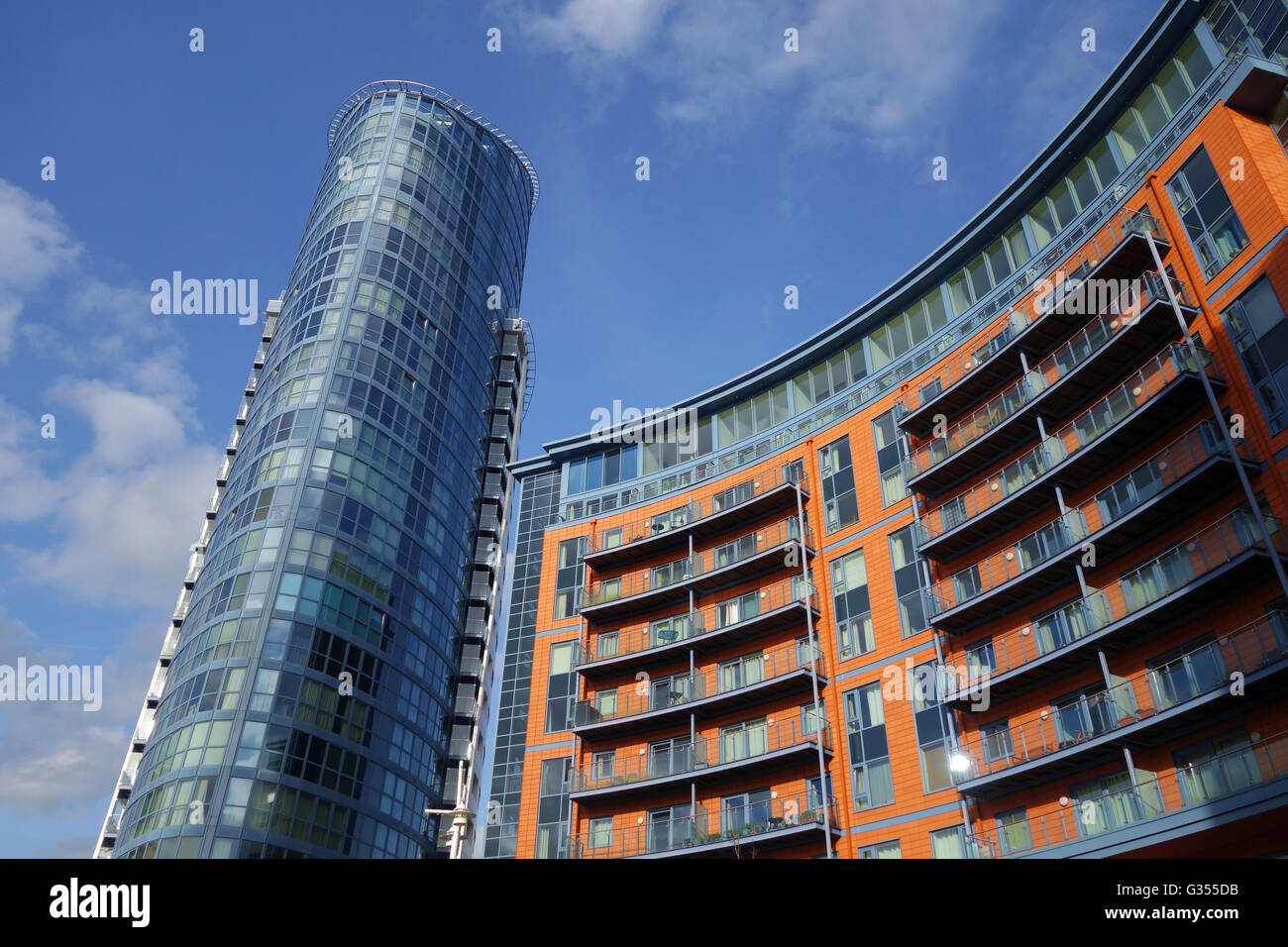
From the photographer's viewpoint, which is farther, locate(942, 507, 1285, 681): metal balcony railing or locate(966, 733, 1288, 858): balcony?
locate(942, 507, 1285, 681): metal balcony railing

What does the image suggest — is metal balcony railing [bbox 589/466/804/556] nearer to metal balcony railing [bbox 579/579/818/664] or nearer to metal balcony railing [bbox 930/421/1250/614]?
metal balcony railing [bbox 579/579/818/664]

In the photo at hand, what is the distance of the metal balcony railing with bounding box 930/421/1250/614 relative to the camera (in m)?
23.3

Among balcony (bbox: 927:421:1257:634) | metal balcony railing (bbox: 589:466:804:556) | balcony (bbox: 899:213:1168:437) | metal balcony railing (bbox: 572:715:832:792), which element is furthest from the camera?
metal balcony railing (bbox: 589:466:804:556)

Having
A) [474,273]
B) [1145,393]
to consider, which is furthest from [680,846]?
[474,273]

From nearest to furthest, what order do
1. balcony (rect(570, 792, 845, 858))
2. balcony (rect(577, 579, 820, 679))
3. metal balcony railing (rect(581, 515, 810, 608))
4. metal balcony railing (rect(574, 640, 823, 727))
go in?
balcony (rect(570, 792, 845, 858)) < metal balcony railing (rect(574, 640, 823, 727)) < balcony (rect(577, 579, 820, 679)) < metal balcony railing (rect(581, 515, 810, 608))

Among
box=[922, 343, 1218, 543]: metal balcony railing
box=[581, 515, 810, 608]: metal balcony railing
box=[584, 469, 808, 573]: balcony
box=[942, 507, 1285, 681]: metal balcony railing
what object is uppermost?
box=[584, 469, 808, 573]: balcony

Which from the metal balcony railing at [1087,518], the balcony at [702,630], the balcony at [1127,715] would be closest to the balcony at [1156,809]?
the balcony at [1127,715]

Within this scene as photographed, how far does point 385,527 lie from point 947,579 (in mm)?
35227

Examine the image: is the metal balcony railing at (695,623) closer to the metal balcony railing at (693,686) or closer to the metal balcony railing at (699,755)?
the metal balcony railing at (693,686)

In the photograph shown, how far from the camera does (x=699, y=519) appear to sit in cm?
3769

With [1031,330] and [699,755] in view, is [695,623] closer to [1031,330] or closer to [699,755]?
[699,755]

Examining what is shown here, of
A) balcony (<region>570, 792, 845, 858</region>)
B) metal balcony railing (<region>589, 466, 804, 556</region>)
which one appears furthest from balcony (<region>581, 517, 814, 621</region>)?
balcony (<region>570, 792, 845, 858</region>)

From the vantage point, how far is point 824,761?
30.6 metres
